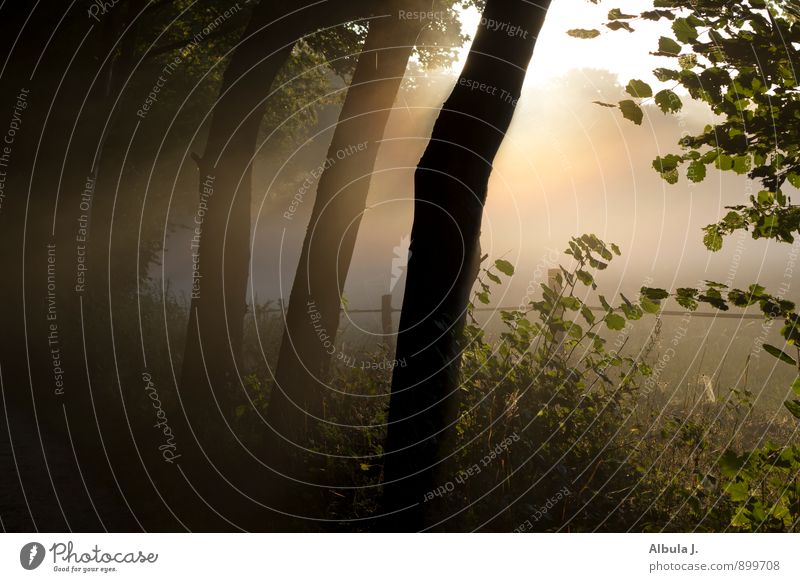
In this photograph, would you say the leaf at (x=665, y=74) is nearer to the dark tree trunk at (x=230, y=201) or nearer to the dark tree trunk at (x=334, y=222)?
the dark tree trunk at (x=334, y=222)

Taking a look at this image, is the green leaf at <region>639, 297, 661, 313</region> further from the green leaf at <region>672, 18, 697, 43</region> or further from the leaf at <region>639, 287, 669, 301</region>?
the green leaf at <region>672, 18, 697, 43</region>

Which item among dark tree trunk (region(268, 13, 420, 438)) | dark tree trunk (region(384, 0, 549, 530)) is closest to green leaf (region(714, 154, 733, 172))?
dark tree trunk (region(384, 0, 549, 530))

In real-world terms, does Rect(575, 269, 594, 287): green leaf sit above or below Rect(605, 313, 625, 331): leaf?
above

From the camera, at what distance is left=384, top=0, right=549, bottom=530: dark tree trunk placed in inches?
190

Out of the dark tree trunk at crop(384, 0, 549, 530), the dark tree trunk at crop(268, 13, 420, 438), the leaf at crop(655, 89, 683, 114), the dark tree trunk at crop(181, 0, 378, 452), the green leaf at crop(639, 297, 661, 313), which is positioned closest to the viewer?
the leaf at crop(655, 89, 683, 114)

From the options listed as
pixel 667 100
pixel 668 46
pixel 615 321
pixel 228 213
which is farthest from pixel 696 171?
pixel 228 213

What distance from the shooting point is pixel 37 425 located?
40.0ft

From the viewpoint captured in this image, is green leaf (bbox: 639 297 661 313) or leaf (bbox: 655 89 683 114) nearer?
leaf (bbox: 655 89 683 114)

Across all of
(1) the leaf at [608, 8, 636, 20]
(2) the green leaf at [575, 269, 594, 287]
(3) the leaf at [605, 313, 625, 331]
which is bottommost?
(3) the leaf at [605, 313, 625, 331]

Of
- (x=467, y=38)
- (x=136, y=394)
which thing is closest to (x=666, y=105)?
(x=136, y=394)

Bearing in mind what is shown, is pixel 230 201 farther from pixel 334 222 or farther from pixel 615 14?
pixel 615 14

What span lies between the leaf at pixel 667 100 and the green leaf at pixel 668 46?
8.4 inches

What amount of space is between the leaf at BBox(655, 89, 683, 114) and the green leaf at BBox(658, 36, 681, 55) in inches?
8.4

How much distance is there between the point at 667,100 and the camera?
4715 millimetres
